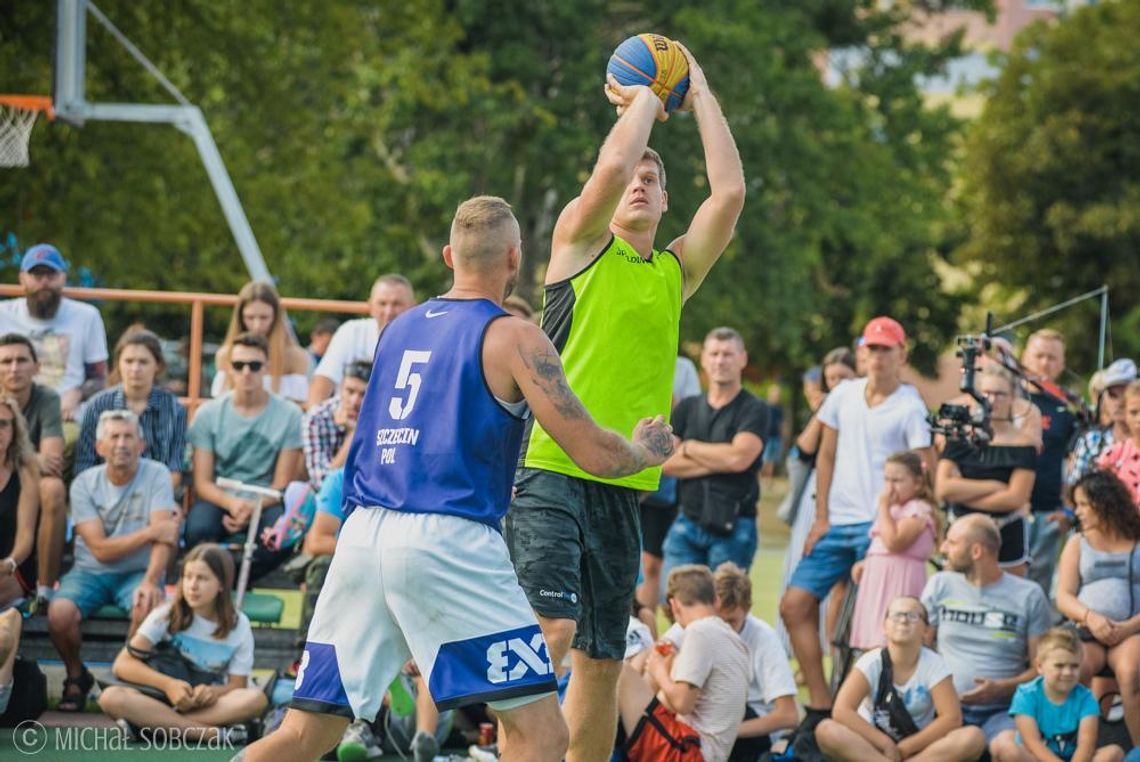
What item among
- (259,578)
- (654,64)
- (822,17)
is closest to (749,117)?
(822,17)

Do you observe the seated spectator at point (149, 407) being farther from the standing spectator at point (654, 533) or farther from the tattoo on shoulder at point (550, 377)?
the tattoo on shoulder at point (550, 377)

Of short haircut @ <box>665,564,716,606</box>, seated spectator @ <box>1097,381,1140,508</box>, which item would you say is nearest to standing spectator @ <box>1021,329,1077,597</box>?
seated spectator @ <box>1097,381,1140,508</box>

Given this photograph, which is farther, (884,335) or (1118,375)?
(1118,375)

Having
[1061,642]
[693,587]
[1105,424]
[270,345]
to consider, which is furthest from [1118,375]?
[270,345]

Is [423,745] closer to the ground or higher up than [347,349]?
closer to the ground

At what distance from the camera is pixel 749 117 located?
28484mm

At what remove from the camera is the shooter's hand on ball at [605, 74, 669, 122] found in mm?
6285

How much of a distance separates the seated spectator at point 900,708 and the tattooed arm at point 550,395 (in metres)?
3.81

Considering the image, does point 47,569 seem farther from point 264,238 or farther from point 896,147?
point 896,147

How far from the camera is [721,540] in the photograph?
35.2ft

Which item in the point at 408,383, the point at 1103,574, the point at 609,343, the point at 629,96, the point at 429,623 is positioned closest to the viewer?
the point at 429,623

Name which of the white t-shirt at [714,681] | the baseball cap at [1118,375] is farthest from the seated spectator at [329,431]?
the baseball cap at [1118,375]

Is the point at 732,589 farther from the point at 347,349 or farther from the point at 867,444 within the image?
the point at 347,349

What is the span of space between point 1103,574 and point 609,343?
433 centimetres
